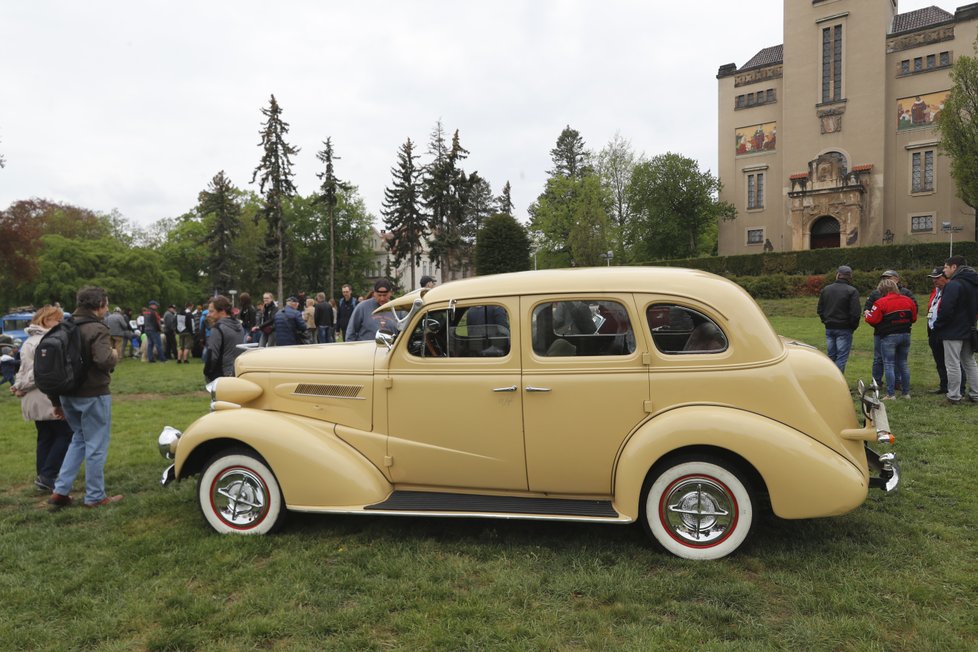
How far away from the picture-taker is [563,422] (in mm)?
4391

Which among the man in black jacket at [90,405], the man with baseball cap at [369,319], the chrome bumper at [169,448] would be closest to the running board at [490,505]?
the chrome bumper at [169,448]

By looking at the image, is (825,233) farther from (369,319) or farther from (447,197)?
(369,319)

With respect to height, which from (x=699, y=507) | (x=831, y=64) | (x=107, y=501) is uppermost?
(x=831, y=64)

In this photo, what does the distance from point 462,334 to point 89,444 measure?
3838mm

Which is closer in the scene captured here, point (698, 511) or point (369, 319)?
point (698, 511)

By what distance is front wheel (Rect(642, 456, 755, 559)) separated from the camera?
412 centimetres

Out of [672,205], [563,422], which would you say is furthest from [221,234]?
[563,422]

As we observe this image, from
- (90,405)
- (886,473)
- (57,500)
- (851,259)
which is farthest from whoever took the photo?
(851,259)

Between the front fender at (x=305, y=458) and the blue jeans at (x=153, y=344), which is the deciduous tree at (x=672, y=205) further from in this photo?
the front fender at (x=305, y=458)

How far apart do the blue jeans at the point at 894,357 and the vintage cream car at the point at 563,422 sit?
5878 millimetres

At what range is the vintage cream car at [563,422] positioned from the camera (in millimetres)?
4117

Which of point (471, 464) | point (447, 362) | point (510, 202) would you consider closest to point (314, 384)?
point (447, 362)

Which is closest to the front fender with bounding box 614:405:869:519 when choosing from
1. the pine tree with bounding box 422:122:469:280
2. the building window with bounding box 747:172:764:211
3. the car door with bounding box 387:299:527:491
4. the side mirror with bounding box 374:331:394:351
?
the car door with bounding box 387:299:527:491

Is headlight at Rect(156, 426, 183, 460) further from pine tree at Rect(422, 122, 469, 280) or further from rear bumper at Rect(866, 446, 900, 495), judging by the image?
pine tree at Rect(422, 122, 469, 280)
